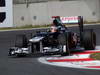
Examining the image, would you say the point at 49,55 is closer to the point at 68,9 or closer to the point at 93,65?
the point at 93,65

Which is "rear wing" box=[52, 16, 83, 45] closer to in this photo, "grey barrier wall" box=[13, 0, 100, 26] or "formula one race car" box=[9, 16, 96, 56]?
"formula one race car" box=[9, 16, 96, 56]

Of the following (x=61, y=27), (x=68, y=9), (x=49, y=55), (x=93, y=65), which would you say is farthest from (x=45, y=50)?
(x=68, y=9)

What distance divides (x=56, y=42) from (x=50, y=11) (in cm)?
2153

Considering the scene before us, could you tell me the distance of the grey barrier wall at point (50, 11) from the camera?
3562cm

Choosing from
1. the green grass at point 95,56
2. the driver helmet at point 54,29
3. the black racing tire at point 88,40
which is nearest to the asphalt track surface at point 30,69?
the driver helmet at point 54,29

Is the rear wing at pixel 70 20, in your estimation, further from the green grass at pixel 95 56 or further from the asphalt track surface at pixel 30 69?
the asphalt track surface at pixel 30 69

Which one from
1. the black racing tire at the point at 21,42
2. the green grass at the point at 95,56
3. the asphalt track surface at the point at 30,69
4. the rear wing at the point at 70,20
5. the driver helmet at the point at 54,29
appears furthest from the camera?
the rear wing at the point at 70,20

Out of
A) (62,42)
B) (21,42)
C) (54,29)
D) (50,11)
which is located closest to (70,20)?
(54,29)

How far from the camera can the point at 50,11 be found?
36375 millimetres

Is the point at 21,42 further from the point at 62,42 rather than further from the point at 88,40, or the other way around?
the point at 88,40

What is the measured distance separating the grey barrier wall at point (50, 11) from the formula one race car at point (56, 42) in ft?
64.8

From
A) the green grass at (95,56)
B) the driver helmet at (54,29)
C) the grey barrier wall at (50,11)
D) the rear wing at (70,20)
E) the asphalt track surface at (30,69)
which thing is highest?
the grey barrier wall at (50,11)

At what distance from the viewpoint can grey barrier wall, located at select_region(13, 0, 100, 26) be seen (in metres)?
35.6

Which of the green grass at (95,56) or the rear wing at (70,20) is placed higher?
the rear wing at (70,20)
